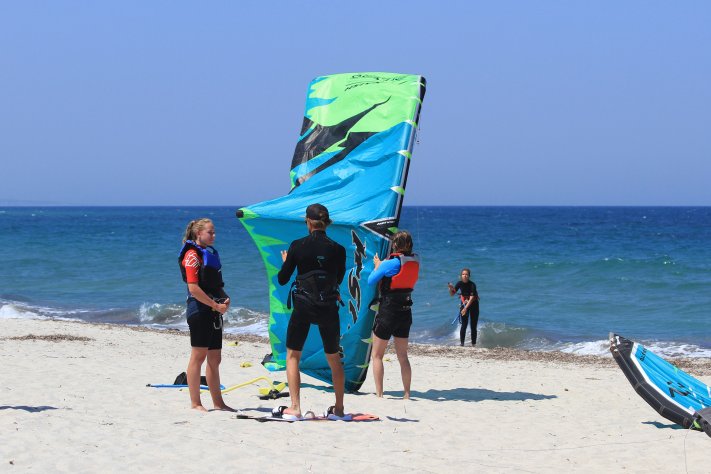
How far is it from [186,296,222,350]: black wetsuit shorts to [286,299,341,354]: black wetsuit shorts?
2.06 feet

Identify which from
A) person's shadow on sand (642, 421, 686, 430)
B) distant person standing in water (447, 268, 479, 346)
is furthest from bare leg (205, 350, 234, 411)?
distant person standing in water (447, 268, 479, 346)

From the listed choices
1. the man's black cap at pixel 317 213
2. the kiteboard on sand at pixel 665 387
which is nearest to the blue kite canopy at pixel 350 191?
the man's black cap at pixel 317 213

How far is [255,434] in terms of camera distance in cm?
659

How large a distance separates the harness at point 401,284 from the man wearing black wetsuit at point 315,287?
1.23m

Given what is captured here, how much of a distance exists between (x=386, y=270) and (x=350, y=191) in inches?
48.3

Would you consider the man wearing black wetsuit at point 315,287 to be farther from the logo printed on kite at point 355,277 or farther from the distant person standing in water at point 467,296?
the distant person standing in water at point 467,296

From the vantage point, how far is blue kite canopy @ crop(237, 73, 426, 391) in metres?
8.75

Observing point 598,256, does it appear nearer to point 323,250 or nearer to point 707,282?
point 707,282

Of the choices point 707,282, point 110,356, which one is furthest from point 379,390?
point 707,282

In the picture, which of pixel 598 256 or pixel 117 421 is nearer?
pixel 117 421

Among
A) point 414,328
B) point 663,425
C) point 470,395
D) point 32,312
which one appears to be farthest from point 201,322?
point 32,312

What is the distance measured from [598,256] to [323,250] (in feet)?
103

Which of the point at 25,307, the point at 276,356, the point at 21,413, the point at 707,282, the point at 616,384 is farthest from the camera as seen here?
the point at 707,282

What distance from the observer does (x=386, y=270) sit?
8141mm
